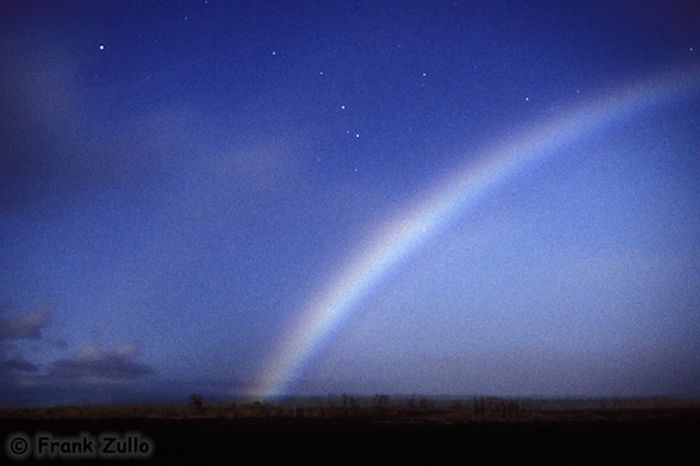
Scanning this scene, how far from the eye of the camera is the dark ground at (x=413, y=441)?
29625 mm

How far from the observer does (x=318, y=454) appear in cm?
3139

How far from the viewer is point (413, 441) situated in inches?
1448

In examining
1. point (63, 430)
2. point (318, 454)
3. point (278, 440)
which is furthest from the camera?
point (63, 430)

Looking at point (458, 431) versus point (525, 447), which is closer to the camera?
point (525, 447)

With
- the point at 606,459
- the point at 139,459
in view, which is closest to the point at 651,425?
the point at 606,459

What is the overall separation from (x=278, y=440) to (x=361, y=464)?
10928 mm

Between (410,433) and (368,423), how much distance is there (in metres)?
9.34

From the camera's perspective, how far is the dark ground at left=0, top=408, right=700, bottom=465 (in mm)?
29625

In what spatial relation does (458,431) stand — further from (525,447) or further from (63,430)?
(63,430)

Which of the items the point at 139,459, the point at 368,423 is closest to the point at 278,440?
the point at 139,459

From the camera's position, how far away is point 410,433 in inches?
1641

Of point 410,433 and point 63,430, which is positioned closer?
point 410,433

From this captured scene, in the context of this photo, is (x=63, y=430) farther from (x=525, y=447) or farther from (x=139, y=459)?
(x=525, y=447)

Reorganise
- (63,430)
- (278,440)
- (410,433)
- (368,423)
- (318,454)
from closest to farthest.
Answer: (318,454) → (278,440) → (410,433) → (63,430) → (368,423)
